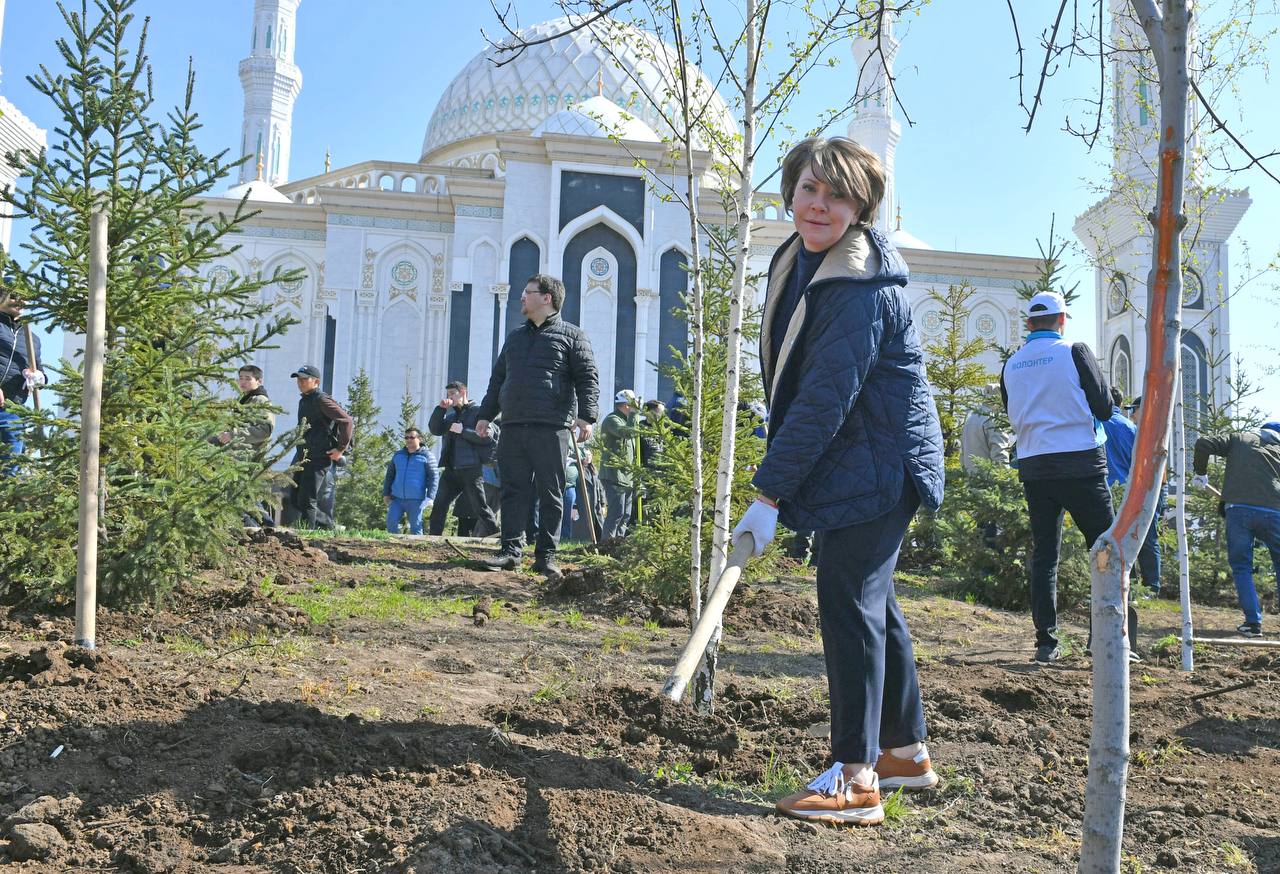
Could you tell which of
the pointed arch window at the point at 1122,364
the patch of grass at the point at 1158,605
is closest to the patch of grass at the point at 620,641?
the patch of grass at the point at 1158,605

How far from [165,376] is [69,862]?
2759mm

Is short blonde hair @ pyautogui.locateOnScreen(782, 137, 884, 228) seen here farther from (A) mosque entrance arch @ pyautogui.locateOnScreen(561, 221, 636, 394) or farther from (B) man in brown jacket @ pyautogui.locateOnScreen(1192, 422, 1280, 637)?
(A) mosque entrance arch @ pyautogui.locateOnScreen(561, 221, 636, 394)

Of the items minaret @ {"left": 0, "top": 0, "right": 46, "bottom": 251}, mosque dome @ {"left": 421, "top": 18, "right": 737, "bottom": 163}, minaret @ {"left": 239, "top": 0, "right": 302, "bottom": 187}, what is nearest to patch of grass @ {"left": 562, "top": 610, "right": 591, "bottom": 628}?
minaret @ {"left": 0, "top": 0, "right": 46, "bottom": 251}

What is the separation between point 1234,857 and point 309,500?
359 inches

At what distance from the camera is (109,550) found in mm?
4543

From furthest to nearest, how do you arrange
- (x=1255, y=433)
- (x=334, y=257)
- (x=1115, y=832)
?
(x=334, y=257)
(x=1255, y=433)
(x=1115, y=832)

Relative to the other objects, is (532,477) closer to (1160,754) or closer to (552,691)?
(552,691)

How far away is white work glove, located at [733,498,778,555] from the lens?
9.32 feet

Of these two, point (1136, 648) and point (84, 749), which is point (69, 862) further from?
point (1136, 648)

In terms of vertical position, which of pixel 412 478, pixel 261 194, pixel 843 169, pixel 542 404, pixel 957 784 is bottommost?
pixel 957 784

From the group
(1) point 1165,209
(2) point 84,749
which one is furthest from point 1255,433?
(2) point 84,749

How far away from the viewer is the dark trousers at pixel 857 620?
285cm

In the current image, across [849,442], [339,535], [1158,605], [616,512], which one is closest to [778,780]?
[849,442]

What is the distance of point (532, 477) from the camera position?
23.8ft
